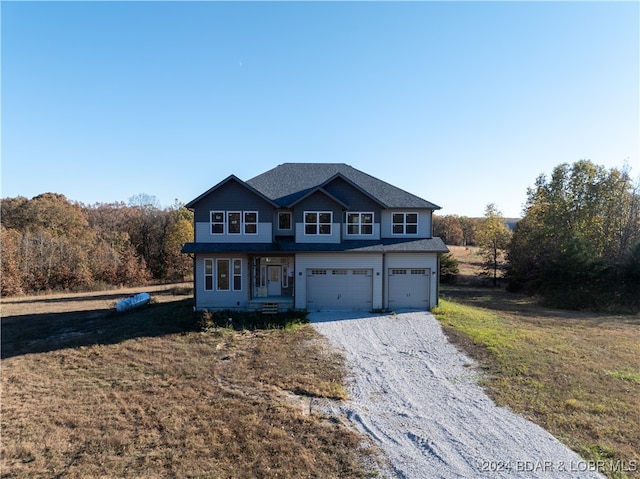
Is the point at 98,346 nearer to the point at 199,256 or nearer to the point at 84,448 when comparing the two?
the point at 199,256

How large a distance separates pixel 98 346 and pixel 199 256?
6430mm

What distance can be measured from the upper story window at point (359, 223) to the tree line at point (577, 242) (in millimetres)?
17938

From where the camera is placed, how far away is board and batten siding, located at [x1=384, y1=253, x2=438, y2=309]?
19.2m

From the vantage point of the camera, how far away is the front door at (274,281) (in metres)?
20.3

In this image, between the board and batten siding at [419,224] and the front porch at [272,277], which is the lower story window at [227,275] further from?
the board and batten siding at [419,224]

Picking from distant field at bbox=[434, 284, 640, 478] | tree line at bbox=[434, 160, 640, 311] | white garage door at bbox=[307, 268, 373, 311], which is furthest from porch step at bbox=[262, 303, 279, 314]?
tree line at bbox=[434, 160, 640, 311]

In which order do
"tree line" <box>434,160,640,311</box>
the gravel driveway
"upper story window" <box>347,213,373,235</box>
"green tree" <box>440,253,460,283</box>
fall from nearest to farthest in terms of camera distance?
the gravel driveway → "upper story window" <box>347,213,373,235</box> → "tree line" <box>434,160,640,311</box> → "green tree" <box>440,253,460,283</box>

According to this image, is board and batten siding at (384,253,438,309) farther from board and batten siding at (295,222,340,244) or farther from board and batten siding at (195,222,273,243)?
board and batten siding at (195,222,273,243)

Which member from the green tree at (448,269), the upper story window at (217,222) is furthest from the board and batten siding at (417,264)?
the green tree at (448,269)

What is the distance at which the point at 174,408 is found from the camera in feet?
28.0

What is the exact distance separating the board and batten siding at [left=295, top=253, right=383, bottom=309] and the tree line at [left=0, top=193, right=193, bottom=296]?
28630 mm

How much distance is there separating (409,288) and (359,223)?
4.68 m

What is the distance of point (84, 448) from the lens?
22.7 feet

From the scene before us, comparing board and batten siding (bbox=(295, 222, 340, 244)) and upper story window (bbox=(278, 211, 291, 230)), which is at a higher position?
upper story window (bbox=(278, 211, 291, 230))
